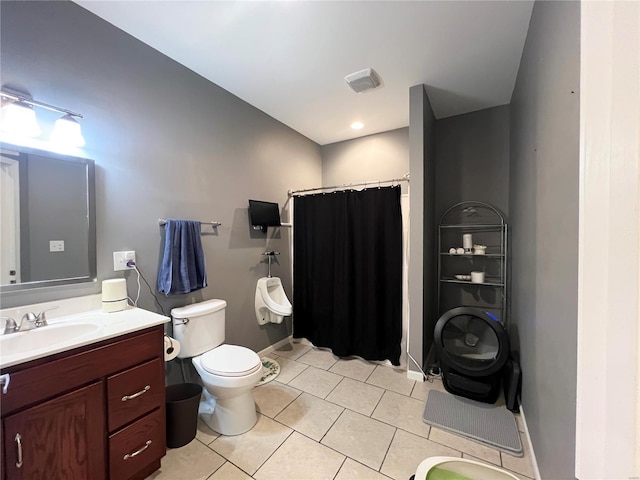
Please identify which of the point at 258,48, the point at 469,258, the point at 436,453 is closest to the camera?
the point at 436,453

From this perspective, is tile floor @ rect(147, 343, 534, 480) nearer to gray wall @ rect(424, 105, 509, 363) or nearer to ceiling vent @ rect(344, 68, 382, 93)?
gray wall @ rect(424, 105, 509, 363)

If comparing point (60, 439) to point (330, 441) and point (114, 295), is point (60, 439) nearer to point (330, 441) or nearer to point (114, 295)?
point (114, 295)

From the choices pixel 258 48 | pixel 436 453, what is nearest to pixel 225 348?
pixel 436 453

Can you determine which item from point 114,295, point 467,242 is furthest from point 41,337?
point 467,242

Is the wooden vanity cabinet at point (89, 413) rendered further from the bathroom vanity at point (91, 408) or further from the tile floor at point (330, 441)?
the tile floor at point (330, 441)

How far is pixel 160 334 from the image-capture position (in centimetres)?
141

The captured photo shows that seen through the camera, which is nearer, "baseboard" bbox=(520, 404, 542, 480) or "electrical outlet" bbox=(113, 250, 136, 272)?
"baseboard" bbox=(520, 404, 542, 480)

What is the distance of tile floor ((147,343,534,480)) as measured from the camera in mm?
1425

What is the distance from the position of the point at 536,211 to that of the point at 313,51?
181 centimetres

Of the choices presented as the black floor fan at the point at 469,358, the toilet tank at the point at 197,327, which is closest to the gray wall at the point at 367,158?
the black floor fan at the point at 469,358

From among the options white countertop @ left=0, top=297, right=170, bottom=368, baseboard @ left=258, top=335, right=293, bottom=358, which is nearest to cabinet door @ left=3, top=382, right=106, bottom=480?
white countertop @ left=0, top=297, right=170, bottom=368

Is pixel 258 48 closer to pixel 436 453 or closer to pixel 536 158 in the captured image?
pixel 536 158

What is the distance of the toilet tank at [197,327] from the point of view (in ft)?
6.06

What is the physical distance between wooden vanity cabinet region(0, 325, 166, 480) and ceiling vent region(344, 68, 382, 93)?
7.59 ft
